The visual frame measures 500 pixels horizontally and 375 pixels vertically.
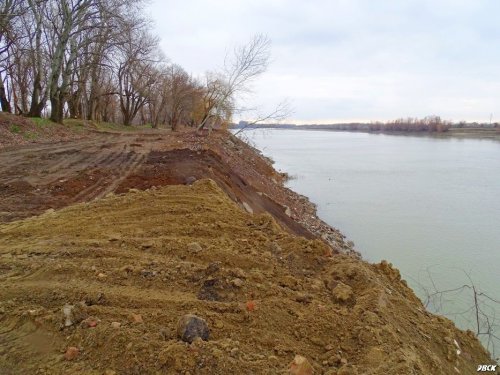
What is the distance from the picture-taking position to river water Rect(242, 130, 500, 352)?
364 inches

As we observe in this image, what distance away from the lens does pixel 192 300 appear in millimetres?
3725

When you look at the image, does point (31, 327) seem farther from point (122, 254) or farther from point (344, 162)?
point (344, 162)

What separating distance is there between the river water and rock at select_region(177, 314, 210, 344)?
601 centimetres

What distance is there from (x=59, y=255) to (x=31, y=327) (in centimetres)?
131

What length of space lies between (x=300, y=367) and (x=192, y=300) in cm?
126

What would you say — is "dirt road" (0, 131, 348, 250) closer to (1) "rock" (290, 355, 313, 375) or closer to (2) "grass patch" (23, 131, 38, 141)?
(2) "grass patch" (23, 131, 38, 141)

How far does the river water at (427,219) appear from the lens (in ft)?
30.3

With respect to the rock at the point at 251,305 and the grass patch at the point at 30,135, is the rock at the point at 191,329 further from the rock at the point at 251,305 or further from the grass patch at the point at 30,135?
the grass patch at the point at 30,135

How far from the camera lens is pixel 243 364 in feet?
9.61

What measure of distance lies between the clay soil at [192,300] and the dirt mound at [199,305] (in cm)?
1

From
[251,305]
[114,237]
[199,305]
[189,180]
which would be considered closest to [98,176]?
[189,180]

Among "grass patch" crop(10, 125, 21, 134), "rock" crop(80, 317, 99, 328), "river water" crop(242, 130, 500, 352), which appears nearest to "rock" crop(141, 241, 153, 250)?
"rock" crop(80, 317, 99, 328)

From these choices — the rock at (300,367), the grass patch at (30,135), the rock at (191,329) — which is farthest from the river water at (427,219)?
the grass patch at (30,135)

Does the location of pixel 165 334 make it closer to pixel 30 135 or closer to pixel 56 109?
pixel 30 135
